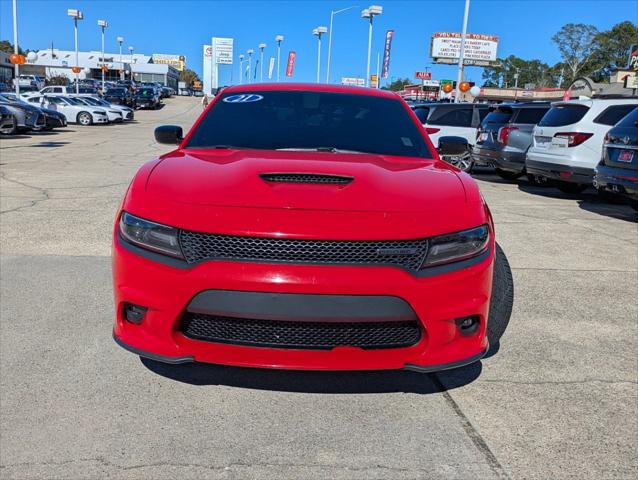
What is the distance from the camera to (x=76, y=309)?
4.21m

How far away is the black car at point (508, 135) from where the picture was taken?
1237 centimetres

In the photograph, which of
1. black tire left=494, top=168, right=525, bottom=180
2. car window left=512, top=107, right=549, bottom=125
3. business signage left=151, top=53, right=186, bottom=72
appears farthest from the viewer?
business signage left=151, top=53, right=186, bottom=72

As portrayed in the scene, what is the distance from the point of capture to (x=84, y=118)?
30.7 m

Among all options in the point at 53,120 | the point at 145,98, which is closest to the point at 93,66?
the point at 145,98

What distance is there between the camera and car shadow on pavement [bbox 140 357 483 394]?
317 centimetres

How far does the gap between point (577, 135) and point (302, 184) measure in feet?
28.2

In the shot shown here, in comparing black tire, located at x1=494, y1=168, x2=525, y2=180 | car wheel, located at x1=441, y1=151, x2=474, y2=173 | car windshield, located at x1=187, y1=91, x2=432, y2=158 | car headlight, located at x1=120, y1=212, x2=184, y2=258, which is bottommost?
black tire, located at x1=494, y1=168, x2=525, y2=180

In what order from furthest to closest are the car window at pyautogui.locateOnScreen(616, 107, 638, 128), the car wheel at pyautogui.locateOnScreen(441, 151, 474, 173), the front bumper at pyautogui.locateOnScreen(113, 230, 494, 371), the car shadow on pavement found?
the car wheel at pyautogui.locateOnScreen(441, 151, 474, 173)
the car window at pyautogui.locateOnScreen(616, 107, 638, 128)
the car shadow on pavement
the front bumper at pyautogui.locateOnScreen(113, 230, 494, 371)

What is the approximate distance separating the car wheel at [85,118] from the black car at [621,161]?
92.1ft

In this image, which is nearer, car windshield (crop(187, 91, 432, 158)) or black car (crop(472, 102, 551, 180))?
car windshield (crop(187, 91, 432, 158))

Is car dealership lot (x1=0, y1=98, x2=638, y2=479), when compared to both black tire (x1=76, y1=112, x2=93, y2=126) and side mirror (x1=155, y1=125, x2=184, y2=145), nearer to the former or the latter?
side mirror (x1=155, y1=125, x2=184, y2=145)

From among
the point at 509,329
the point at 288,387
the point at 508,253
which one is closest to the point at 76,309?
the point at 288,387

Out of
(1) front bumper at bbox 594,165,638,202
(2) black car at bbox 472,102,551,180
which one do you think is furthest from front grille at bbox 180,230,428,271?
(2) black car at bbox 472,102,551,180

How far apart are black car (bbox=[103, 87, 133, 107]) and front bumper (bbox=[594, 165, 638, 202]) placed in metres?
43.3
